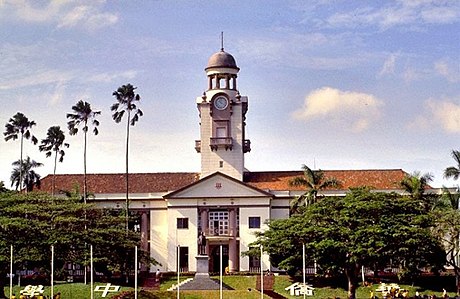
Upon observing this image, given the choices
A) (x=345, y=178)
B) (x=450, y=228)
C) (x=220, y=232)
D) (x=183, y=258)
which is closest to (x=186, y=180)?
(x=220, y=232)

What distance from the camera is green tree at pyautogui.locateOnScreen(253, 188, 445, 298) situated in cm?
5491

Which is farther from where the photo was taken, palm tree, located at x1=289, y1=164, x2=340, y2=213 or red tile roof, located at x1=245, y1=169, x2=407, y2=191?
red tile roof, located at x1=245, y1=169, x2=407, y2=191

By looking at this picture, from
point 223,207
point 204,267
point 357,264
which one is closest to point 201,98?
point 223,207

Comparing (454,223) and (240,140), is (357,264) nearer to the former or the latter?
(454,223)

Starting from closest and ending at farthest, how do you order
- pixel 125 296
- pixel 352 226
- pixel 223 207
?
pixel 125 296, pixel 352 226, pixel 223 207

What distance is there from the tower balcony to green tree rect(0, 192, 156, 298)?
48.3 ft

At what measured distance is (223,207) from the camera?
234ft

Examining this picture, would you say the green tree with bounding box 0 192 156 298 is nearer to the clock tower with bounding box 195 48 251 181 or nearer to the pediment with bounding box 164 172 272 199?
the pediment with bounding box 164 172 272 199

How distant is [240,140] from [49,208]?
22.0 meters

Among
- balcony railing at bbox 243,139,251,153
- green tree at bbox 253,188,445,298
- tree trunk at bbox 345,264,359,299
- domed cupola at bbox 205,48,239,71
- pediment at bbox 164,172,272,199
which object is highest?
domed cupola at bbox 205,48,239,71

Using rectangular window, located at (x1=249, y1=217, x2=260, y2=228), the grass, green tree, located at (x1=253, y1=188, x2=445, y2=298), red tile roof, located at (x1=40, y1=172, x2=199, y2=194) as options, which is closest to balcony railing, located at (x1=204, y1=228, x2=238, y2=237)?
rectangular window, located at (x1=249, y1=217, x2=260, y2=228)

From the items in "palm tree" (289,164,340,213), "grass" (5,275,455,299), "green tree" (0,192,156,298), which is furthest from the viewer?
"palm tree" (289,164,340,213)

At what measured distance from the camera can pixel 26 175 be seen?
2926 inches

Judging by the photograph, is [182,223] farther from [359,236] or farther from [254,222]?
[359,236]
